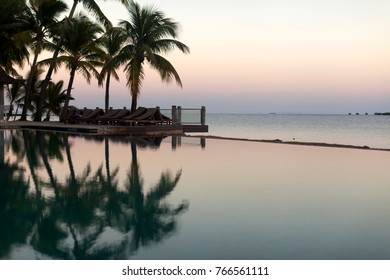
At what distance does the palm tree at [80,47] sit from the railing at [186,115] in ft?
25.0

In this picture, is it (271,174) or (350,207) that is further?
(271,174)

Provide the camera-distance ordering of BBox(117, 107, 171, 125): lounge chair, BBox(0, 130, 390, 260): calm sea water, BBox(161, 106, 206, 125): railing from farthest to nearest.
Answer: BBox(161, 106, 206, 125): railing → BBox(117, 107, 171, 125): lounge chair → BBox(0, 130, 390, 260): calm sea water

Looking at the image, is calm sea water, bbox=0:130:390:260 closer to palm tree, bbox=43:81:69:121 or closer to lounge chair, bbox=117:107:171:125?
lounge chair, bbox=117:107:171:125

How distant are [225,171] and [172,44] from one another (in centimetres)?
1383

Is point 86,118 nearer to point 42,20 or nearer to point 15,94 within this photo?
point 42,20

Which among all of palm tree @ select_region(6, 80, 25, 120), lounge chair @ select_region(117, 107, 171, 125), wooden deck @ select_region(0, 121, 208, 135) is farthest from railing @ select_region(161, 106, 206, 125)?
palm tree @ select_region(6, 80, 25, 120)

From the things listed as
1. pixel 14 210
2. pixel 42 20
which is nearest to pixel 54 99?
pixel 42 20

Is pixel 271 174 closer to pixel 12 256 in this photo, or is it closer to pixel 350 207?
pixel 350 207

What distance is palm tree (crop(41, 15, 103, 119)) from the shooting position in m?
24.7

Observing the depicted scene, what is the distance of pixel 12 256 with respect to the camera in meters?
3.20

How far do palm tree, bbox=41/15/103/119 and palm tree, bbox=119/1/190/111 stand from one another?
4.85 metres

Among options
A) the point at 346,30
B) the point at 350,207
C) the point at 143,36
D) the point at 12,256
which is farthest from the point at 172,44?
the point at 12,256

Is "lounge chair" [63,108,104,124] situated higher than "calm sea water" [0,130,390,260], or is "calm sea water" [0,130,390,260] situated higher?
"lounge chair" [63,108,104,124]

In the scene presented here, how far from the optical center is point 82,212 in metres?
4.55
